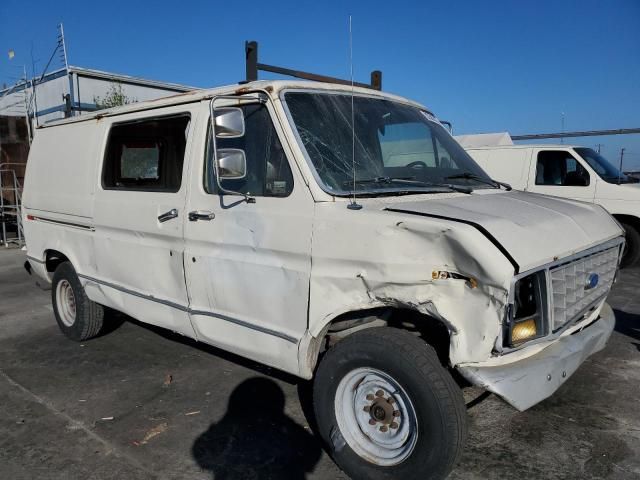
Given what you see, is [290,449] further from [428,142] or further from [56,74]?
[56,74]

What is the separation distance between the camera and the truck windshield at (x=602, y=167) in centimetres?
882

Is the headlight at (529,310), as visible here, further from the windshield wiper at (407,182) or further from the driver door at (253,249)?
the driver door at (253,249)

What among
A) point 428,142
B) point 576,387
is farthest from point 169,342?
point 576,387

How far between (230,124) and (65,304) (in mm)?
3458

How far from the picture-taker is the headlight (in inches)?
96.2

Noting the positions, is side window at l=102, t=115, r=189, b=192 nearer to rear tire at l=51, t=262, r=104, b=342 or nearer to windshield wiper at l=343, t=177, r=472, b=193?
rear tire at l=51, t=262, r=104, b=342

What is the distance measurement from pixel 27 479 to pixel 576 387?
3.88 meters

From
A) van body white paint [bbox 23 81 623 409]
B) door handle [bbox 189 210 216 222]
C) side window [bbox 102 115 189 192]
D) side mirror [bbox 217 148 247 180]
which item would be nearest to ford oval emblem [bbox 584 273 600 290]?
van body white paint [bbox 23 81 623 409]

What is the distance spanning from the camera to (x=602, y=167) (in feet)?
29.6

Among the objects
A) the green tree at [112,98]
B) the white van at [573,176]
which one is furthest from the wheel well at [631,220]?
the green tree at [112,98]

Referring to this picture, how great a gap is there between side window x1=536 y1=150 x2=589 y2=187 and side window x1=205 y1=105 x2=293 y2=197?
759 centimetres

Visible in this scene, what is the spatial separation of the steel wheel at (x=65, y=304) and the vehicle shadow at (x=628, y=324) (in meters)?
5.65

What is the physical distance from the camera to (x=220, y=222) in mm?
3279

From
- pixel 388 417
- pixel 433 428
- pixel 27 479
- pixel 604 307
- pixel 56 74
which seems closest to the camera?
pixel 433 428
